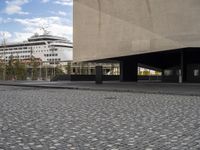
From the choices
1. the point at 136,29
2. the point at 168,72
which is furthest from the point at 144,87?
the point at 168,72

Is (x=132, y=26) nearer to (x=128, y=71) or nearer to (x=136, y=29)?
(x=136, y=29)

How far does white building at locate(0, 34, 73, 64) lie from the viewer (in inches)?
5049

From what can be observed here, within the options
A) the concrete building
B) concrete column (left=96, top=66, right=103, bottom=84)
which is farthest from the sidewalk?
concrete column (left=96, top=66, right=103, bottom=84)

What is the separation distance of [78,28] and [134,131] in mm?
35284

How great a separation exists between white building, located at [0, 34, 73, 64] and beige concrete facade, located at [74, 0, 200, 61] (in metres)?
82.0

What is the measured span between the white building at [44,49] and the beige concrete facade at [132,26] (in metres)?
82.0

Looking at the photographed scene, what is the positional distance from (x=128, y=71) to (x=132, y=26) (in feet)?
56.7

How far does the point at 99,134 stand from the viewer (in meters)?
7.88

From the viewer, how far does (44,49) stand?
13362 centimetres

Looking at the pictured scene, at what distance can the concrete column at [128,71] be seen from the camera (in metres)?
52.8

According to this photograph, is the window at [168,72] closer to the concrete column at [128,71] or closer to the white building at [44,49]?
the concrete column at [128,71]

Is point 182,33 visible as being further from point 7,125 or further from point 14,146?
point 14,146

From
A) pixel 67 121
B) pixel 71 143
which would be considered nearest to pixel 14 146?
pixel 71 143

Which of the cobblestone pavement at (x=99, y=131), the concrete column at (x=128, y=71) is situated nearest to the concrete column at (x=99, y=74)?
the concrete column at (x=128, y=71)
